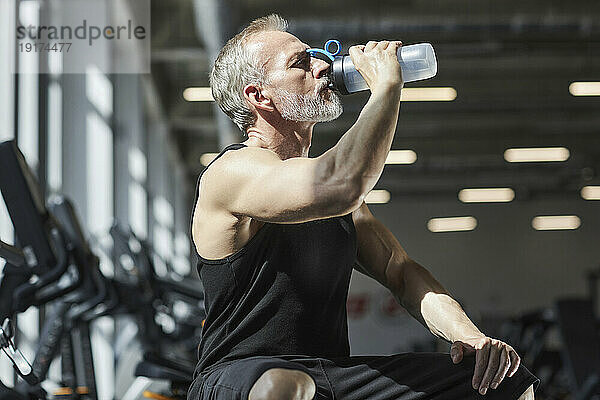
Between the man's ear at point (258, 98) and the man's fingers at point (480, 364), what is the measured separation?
656mm

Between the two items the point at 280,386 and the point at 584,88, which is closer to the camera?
the point at 280,386

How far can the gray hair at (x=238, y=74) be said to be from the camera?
1853 mm

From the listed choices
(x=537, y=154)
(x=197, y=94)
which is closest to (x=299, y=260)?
(x=197, y=94)

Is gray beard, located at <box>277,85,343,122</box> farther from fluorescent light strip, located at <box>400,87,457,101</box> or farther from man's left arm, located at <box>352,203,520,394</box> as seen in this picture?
fluorescent light strip, located at <box>400,87,457,101</box>

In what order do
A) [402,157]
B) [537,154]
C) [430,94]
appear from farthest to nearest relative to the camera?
[402,157] < [537,154] < [430,94]

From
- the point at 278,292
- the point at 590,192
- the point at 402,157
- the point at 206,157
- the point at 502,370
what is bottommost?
the point at 590,192

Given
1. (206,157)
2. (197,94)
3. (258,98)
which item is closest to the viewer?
(258,98)

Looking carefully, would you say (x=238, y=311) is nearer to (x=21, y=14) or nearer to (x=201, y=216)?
(x=201, y=216)

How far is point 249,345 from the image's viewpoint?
168 centimetres

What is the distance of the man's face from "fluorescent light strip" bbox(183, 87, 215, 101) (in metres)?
8.34

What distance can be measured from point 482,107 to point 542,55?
1.48 meters

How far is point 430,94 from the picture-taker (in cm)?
1001

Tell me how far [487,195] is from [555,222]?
1442mm

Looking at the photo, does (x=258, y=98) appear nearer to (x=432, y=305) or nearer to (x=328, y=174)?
(x=328, y=174)
